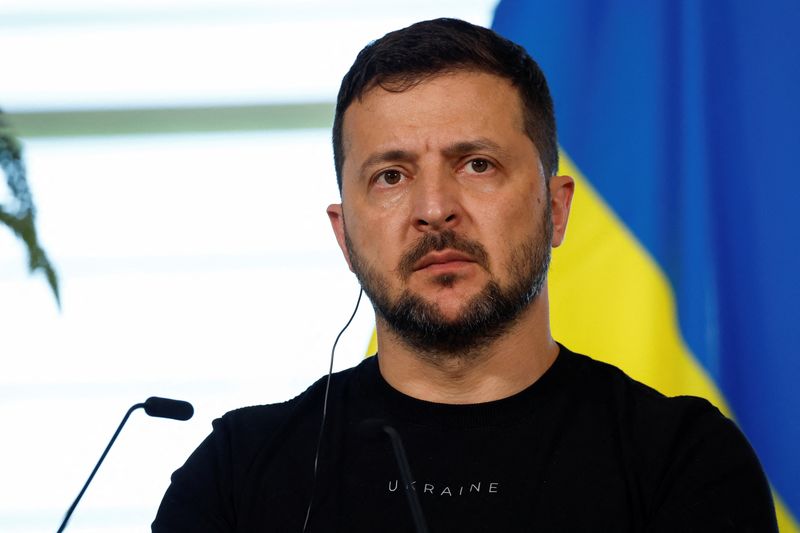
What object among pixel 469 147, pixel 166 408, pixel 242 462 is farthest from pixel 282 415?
pixel 469 147

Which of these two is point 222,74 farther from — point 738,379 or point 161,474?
point 738,379

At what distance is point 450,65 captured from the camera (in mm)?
1558

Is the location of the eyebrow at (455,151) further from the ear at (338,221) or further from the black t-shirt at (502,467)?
the black t-shirt at (502,467)

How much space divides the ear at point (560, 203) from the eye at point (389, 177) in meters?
0.26

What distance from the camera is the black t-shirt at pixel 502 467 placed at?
139cm

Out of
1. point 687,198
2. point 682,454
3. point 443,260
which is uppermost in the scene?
point 687,198

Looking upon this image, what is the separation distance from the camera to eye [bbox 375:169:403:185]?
1.54m

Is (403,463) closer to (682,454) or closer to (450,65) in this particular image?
(682,454)

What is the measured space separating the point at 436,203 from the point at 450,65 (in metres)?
0.24

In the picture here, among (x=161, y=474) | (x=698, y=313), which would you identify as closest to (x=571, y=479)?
(x=698, y=313)

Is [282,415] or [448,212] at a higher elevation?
[448,212]

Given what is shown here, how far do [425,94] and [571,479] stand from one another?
61cm

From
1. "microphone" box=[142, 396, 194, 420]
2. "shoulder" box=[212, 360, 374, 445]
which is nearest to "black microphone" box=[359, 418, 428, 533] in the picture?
"microphone" box=[142, 396, 194, 420]

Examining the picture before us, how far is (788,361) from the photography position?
1.85 m
